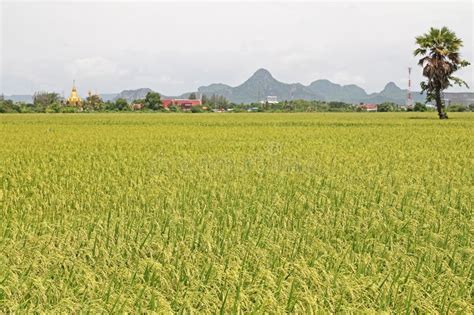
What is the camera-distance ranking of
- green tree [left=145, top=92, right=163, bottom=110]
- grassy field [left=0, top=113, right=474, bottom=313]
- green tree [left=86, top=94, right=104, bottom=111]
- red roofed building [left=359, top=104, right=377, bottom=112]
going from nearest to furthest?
grassy field [left=0, top=113, right=474, bottom=313] < green tree [left=86, top=94, right=104, bottom=111] < green tree [left=145, top=92, right=163, bottom=110] < red roofed building [left=359, top=104, right=377, bottom=112]

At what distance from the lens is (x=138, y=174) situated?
8.97 m

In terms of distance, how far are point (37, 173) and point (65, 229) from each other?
4.11 m

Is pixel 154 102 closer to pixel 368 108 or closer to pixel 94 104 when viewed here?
pixel 94 104

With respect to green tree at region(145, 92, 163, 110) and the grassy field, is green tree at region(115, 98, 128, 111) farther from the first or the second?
the grassy field

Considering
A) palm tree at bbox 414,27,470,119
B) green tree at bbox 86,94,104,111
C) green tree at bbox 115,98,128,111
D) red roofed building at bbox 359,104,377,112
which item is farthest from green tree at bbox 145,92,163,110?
palm tree at bbox 414,27,470,119

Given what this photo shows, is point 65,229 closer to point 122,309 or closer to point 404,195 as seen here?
point 122,309

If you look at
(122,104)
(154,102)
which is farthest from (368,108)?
(122,104)

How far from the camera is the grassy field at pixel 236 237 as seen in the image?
315 cm

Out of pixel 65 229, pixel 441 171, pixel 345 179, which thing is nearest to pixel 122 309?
pixel 65 229

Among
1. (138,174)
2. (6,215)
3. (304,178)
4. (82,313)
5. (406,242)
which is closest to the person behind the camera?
(82,313)

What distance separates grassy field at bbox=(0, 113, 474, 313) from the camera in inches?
124

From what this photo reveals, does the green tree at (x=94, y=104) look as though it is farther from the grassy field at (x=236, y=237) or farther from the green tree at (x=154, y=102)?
the grassy field at (x=236, y=237)

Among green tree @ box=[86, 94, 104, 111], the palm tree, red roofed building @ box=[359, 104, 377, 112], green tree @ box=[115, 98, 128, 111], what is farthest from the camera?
red roofed building @ box=[359, 104, 377, 112]

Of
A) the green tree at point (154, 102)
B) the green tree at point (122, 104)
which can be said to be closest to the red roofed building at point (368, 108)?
the green tree at point (154, 102)
